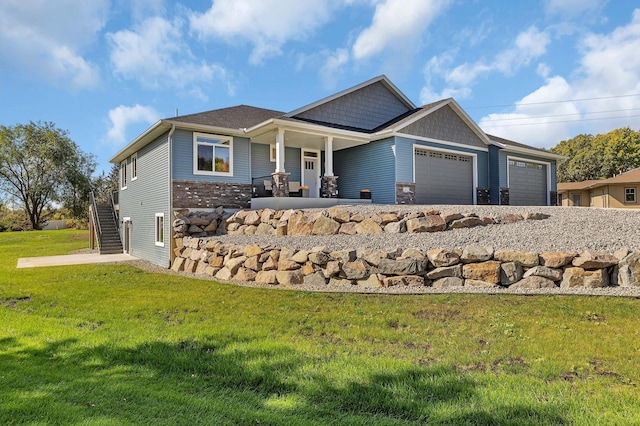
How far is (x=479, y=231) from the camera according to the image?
7879 mm

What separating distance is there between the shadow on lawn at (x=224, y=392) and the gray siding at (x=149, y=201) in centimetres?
869

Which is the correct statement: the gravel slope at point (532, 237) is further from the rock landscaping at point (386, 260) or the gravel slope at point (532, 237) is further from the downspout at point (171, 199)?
the downspout at point (171, 199)

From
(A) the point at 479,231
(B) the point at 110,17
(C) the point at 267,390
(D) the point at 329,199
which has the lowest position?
(C) the point at 267,390

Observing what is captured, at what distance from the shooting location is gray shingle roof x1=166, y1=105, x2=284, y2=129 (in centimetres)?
1216

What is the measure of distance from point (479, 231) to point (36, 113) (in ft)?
126

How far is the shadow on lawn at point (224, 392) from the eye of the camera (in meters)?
2.52

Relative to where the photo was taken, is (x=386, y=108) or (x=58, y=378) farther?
(x=386, y=108)

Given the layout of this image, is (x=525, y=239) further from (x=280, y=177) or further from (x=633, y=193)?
(x=633, y=193)

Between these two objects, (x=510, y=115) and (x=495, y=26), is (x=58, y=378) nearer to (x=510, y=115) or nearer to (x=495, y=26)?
(x=495, y=26)

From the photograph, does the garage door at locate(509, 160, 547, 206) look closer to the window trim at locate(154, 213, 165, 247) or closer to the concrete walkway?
the window trim at locate(154, 213, 165, 247)

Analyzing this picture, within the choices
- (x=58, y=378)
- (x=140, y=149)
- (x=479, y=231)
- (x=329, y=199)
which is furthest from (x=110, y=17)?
(x=479, y=231)

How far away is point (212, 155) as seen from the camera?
1227 centimetres

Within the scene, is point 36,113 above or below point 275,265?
above

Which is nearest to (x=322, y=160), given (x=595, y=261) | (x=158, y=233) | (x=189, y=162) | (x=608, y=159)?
(x=189, y=162)
